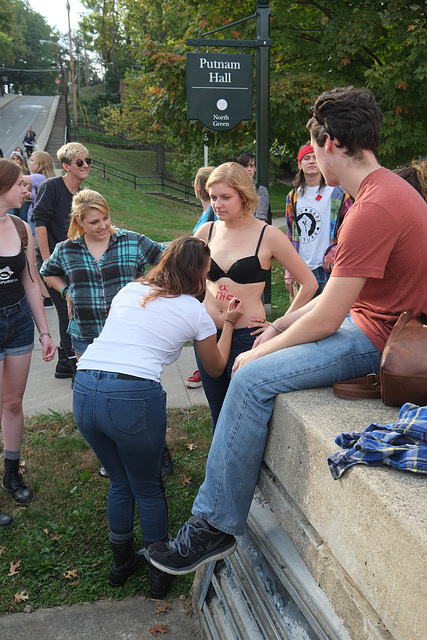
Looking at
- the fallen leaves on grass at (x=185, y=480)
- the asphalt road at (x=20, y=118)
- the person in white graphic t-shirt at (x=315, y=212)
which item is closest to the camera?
the fallen leaves on grass at (x=185, y=480)

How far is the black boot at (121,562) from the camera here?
10.7 feet

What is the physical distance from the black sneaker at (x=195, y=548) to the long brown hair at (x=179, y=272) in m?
1.06

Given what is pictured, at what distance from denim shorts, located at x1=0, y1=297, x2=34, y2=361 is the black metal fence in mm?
30946

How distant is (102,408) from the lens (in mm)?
2748

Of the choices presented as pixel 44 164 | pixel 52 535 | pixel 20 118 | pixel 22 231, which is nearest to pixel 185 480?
pixel 52 535

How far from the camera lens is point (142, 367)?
279 cm

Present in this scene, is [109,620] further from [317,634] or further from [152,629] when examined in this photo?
[317,634]

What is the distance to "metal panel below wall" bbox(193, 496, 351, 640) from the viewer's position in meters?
1.98

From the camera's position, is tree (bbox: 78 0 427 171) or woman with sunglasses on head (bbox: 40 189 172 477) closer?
woman with sunglasses on head (bbox: 40 189 172 477)

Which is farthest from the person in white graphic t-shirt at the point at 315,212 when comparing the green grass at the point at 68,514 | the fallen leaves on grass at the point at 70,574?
the fallen leaves on grass at the point at 70,574

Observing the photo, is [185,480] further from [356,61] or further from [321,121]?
[356,61]

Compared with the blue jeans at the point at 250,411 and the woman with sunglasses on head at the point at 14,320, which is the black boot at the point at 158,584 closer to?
the blue jeans at the point at 250,411

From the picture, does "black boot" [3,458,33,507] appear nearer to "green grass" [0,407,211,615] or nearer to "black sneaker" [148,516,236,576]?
"green grass" [0,407,211,615]

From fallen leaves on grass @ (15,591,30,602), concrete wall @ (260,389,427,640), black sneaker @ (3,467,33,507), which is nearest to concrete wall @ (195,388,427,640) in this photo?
concrete wall @ (260,389,427,640)
